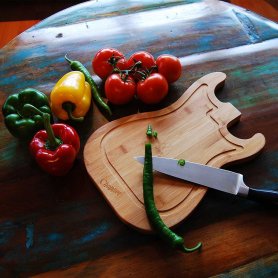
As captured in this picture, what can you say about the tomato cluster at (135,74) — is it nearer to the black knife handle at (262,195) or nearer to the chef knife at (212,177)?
the chef knife at (212,177)

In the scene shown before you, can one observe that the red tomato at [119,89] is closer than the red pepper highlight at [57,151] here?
No

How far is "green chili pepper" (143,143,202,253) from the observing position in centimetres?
77

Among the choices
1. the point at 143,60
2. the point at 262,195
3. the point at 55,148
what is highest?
the point at 143,60

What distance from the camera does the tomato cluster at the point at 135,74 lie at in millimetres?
1050

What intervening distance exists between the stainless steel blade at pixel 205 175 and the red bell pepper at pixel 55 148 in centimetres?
23

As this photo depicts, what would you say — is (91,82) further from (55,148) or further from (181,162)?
(181,162)

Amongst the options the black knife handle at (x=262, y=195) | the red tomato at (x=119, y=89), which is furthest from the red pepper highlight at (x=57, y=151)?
the black knife handle at (x=262, y=195)

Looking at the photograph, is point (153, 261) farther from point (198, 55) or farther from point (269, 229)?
point (198, 55)

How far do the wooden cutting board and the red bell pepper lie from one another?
0.19 feet

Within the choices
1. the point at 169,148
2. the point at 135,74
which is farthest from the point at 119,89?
the point at 169,148

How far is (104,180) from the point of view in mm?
896

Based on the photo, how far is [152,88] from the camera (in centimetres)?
104

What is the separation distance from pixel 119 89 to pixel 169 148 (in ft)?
0.80

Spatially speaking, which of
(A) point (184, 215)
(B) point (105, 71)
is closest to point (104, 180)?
(A) point (184, 215)
